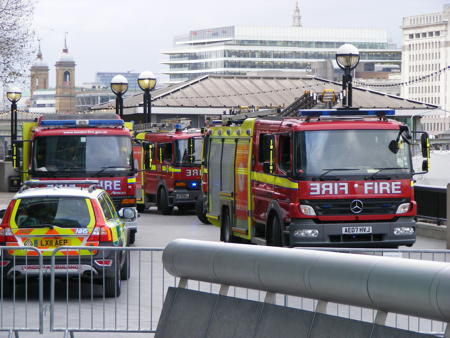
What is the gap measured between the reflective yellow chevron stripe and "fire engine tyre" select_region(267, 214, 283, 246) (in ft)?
1.88

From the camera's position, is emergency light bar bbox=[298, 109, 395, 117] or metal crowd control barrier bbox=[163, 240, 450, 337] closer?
metal crowd control barrier bbox=[163, 240, 450, 337]

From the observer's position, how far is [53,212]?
1479cm

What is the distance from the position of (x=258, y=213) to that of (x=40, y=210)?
646 cm

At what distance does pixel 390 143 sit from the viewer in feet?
61.6

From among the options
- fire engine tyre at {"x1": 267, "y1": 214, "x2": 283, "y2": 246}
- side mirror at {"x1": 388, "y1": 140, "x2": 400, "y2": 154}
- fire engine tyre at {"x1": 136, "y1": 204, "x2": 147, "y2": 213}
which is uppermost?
side mirror at {"x1": 388, "y1": 140, "x2": 400, "y2": 154}

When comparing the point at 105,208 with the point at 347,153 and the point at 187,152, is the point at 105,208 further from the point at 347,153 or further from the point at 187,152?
the point at 187,152

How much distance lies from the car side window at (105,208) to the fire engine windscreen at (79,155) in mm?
7962

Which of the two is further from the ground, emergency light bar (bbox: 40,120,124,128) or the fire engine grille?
emergency light bar (bbox: 40,120,124,128)

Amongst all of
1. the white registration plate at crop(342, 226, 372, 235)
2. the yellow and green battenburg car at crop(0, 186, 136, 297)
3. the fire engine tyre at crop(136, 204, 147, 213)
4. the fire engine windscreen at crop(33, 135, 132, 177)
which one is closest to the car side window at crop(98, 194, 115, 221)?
the yellow and green battenburg car at crop(0, 186, 136, 297)

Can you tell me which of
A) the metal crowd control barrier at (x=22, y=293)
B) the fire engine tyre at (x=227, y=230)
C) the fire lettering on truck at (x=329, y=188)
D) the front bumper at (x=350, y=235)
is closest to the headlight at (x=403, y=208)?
the front bumper at (x=350, y=235)

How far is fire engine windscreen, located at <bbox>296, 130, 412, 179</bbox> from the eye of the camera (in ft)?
60.7

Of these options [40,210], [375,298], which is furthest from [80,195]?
[375,298]

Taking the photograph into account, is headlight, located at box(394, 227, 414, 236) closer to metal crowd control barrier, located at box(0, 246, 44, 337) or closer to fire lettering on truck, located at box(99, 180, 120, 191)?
fire lettering on truck, located at box(99, 180, 120, 191)

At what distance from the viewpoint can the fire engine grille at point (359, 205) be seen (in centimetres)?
1867
